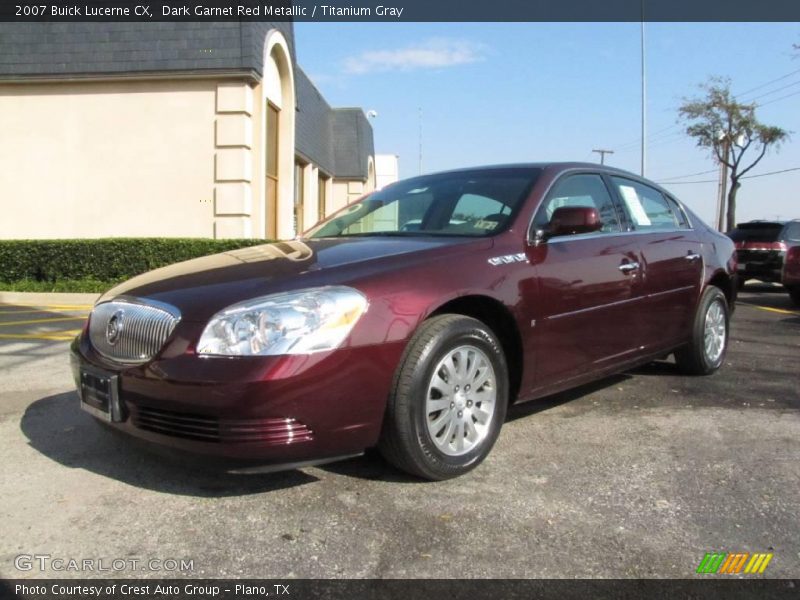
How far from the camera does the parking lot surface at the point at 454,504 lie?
2.40 m

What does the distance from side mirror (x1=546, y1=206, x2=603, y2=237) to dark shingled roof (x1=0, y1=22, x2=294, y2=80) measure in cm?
1041

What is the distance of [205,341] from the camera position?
2.66 metres

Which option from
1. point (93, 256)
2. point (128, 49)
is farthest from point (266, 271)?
point (128, 49)

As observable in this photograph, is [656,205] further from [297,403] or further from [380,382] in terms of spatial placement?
[297,403]

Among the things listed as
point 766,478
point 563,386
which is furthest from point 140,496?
point 766,478

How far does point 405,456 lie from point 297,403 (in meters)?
0.61

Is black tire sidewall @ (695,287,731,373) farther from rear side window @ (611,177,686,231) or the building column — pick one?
the building column

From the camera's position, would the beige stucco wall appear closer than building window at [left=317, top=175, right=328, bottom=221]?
Yes

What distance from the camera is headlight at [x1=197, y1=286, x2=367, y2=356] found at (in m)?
2.62

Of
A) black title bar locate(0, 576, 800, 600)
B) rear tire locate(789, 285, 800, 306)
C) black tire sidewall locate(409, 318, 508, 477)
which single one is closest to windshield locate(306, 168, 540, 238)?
black tire sidewall locate(409, 318, 508, 477)

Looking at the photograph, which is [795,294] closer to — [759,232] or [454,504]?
[759,232]

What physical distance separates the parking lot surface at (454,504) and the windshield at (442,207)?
4.13ft

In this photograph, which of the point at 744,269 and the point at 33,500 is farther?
the point at 744,269

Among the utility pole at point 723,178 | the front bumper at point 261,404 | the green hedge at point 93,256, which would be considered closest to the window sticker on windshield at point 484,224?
the front bumper at point 261,404
